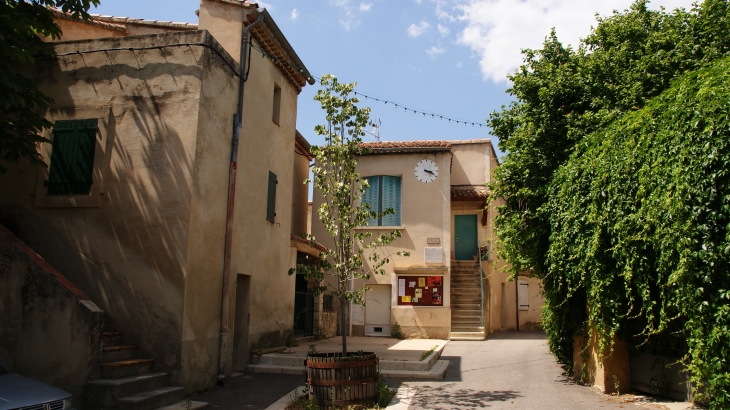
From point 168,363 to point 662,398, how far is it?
7.52 metres

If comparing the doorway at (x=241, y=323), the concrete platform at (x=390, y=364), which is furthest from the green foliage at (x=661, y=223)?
the doorway at (x=241, y=323)

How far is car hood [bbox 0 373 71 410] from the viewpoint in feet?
18.3

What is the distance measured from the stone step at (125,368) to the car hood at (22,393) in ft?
4.56

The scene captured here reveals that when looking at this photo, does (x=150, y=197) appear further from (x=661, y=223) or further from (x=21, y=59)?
(x=661, y=223)

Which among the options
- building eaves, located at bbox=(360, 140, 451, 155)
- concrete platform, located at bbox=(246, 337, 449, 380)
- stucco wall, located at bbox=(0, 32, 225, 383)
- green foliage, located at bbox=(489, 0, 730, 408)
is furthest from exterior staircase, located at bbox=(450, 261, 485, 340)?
stucco wall, located at bbox=(0, 32, 225, 383)

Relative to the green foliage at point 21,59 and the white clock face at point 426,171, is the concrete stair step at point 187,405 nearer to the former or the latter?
the green foliage at point 21,59

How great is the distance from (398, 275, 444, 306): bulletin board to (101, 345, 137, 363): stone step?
11410 millimetres

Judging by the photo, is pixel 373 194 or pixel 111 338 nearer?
pixel 111 338

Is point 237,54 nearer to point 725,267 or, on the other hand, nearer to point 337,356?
point 337,356

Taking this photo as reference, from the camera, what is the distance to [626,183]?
7.55m

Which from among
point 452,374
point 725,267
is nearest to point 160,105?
point 452,374

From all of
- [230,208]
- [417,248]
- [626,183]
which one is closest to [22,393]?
[230,208]

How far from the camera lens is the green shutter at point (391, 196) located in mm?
19391

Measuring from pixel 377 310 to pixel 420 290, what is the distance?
1.70 meters
